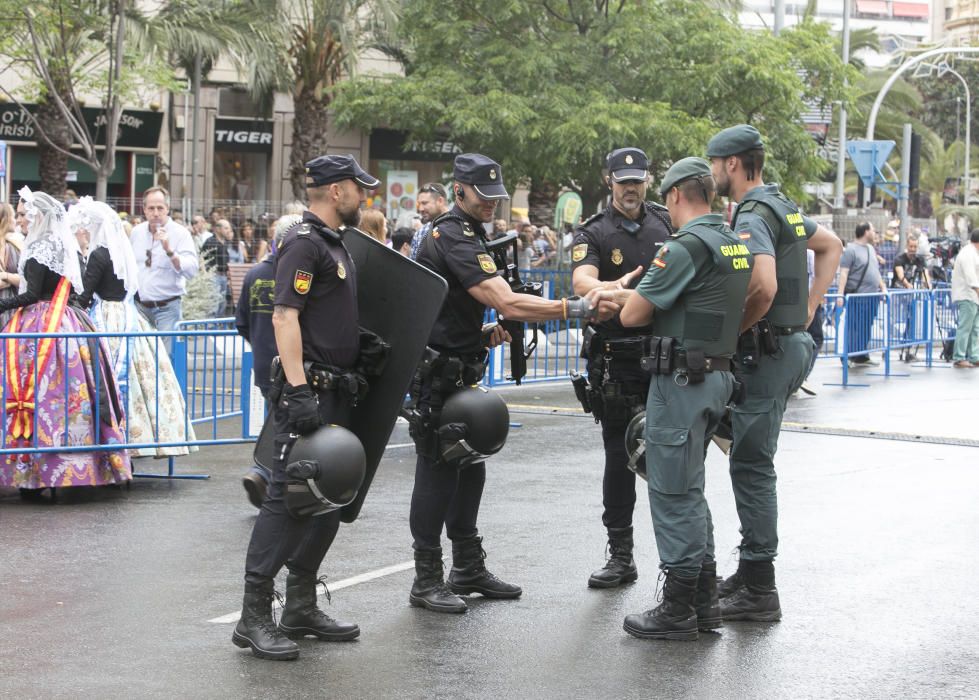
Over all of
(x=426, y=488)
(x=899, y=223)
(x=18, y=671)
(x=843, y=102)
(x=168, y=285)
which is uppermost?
(x=843, y=102)

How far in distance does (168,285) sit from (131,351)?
131 inches

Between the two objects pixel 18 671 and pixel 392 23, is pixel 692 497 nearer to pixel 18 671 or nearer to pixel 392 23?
pixel 18 671

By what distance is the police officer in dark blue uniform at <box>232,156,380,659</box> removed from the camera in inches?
216

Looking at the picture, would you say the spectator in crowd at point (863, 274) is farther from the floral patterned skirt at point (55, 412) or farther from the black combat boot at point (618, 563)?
the black combat boot at point (618, 563)

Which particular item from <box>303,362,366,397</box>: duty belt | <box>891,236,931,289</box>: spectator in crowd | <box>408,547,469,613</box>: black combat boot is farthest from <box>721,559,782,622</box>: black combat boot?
<box>891,236,931,289</box>: spectator in crowd

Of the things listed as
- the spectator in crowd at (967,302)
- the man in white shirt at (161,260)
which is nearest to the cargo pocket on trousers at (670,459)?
the man in white shirt at (161,260)

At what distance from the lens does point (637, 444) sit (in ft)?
20.9

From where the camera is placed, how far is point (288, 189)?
35469mm

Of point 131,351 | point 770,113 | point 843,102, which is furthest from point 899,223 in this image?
point 131,351

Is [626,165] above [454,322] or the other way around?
above

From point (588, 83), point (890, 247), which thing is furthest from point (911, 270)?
point (588, 83)

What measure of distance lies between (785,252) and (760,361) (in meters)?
0.51

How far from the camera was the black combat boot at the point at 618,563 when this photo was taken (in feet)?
22.0

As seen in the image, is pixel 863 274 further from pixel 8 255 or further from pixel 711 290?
pixel 711 290
